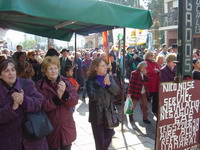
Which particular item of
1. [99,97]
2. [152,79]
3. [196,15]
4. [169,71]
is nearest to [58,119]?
[99,97]

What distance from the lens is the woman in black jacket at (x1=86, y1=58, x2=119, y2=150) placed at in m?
3.41

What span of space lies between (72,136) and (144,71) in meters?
3.25

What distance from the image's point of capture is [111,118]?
3.41 meters

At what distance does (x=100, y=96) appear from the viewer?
134 inches

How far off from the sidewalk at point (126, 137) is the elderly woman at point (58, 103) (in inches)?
58.3

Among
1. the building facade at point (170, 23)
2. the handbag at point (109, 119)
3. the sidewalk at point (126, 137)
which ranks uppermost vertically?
the building facade at point (170, 23)

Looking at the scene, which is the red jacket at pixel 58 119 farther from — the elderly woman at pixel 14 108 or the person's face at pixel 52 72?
the elderly woman at pixel 14 108

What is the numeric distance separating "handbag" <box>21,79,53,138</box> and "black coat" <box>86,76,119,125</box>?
1.04 metres

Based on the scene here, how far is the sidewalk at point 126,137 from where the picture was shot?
433 cm

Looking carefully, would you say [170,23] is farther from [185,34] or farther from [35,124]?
[35,124]

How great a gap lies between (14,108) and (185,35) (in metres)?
2.25

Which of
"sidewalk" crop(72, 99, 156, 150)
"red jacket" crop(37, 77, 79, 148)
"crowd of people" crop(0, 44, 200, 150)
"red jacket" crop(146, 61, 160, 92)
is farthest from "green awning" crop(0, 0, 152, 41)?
"sidewalk" crop(72, 99, 156, 150)

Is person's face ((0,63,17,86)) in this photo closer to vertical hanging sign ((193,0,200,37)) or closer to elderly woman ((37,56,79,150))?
elderly woman ((37,56,79,150))

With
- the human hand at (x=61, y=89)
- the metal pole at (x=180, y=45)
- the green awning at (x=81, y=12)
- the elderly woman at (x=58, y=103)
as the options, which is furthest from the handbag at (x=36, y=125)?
the metal pole at (x=180, y=45)
